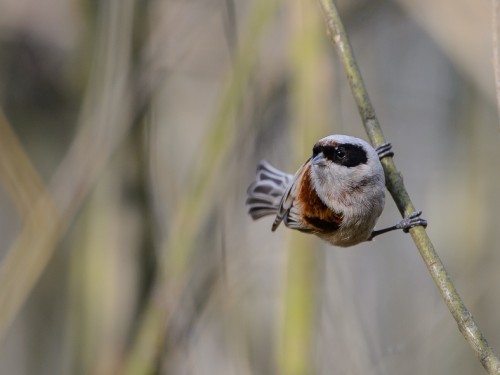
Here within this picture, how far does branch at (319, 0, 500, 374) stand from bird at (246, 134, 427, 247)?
35 millimetres

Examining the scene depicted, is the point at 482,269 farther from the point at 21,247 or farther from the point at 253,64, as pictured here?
the point at 21,247

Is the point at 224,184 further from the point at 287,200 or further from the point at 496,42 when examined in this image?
the point at 496,42

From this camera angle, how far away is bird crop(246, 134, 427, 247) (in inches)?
65.0

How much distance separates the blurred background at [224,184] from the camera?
2.47 m

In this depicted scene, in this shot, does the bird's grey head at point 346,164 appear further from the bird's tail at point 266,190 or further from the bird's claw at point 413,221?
the bird's tail at point 266,190

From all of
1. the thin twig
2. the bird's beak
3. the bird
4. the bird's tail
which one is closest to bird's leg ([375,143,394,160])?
the bird

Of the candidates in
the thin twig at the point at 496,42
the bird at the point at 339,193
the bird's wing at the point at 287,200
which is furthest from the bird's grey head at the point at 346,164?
the thin twig at the point at 496,42

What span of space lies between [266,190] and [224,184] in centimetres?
37

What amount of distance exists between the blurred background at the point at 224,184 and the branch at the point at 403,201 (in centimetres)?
67

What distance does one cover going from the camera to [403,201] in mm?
1530

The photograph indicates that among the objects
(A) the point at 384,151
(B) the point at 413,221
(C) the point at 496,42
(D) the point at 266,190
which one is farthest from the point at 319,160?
(D) the point at 266,190

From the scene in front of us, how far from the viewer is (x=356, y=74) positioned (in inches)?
60.0

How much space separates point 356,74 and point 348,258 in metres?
2.27

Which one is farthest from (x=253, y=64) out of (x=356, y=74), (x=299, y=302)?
(x=356, y=74)
